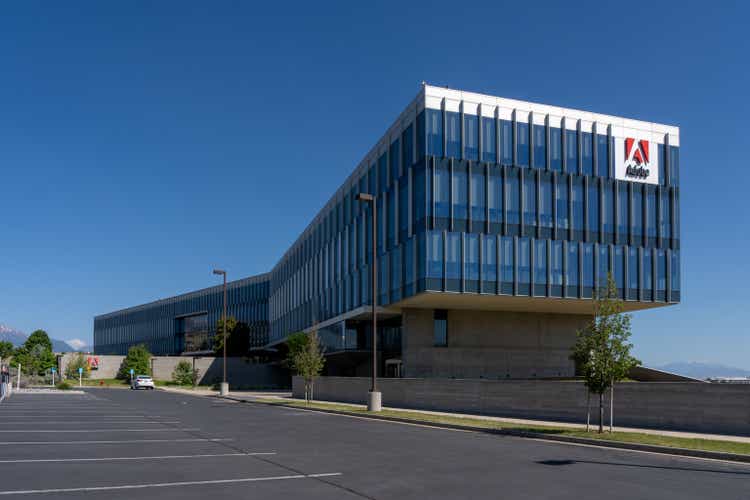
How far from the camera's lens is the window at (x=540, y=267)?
46.8 metres

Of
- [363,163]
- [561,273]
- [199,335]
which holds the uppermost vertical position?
[363,163]

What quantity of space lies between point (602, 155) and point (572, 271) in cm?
830

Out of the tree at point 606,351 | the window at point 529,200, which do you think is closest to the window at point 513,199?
the window at point 529,200

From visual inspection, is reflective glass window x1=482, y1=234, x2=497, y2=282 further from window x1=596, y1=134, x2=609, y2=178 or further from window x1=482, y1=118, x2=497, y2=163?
window x1=596, y1=134, x2=609, y2=178

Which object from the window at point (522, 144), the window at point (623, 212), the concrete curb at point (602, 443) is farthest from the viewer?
the window at point (623, 212)

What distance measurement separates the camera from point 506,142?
47375 mm

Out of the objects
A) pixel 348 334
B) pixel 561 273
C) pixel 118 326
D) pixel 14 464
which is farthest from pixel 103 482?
pixel 118 326

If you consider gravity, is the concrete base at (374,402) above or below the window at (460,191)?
below

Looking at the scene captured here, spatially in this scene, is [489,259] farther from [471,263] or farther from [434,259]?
[434,259]

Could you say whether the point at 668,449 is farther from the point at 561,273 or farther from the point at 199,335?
the point at 199,335

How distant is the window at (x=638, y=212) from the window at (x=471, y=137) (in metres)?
11.8

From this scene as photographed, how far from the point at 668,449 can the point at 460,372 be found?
35658mm

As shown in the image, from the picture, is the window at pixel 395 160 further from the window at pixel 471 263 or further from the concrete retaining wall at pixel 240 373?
the concrete retaining wall at pixel 240 373

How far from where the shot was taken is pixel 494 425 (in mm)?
23578
